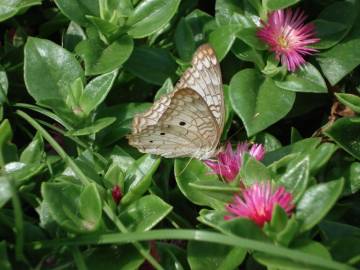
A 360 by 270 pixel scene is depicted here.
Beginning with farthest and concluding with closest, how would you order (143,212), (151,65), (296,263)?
(151,65) < (143,212) < (296,263)

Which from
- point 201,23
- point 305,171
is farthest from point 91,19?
point 305,171

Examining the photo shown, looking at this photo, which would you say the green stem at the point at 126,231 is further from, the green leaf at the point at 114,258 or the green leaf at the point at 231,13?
the green leaf at the point at 231,13

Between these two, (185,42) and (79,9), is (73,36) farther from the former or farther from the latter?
(185,42)

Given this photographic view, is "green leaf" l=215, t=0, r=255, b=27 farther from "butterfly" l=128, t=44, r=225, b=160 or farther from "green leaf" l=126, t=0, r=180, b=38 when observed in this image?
"butterfly" l=128, t=44, r=225, b=160

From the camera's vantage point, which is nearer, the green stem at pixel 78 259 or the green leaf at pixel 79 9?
the green stem at pixel 78 259

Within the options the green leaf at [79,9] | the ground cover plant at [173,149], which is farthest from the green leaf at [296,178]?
the green leaf at [79,9]

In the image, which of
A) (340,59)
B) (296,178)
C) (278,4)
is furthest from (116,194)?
(340,59)

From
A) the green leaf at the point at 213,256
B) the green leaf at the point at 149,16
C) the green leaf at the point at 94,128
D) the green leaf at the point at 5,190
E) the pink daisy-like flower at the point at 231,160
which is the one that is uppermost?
the green leaf at the point at 149,16

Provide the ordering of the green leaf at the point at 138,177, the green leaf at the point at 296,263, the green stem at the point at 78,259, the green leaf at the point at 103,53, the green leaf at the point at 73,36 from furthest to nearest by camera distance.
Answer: the green leaf at the point at 73,36 → the green leaf at the point at 103,53 → the green leaf at the point at 138,177 → the green stem at the point at 78,259 → the green leaf at the point at 296,263
